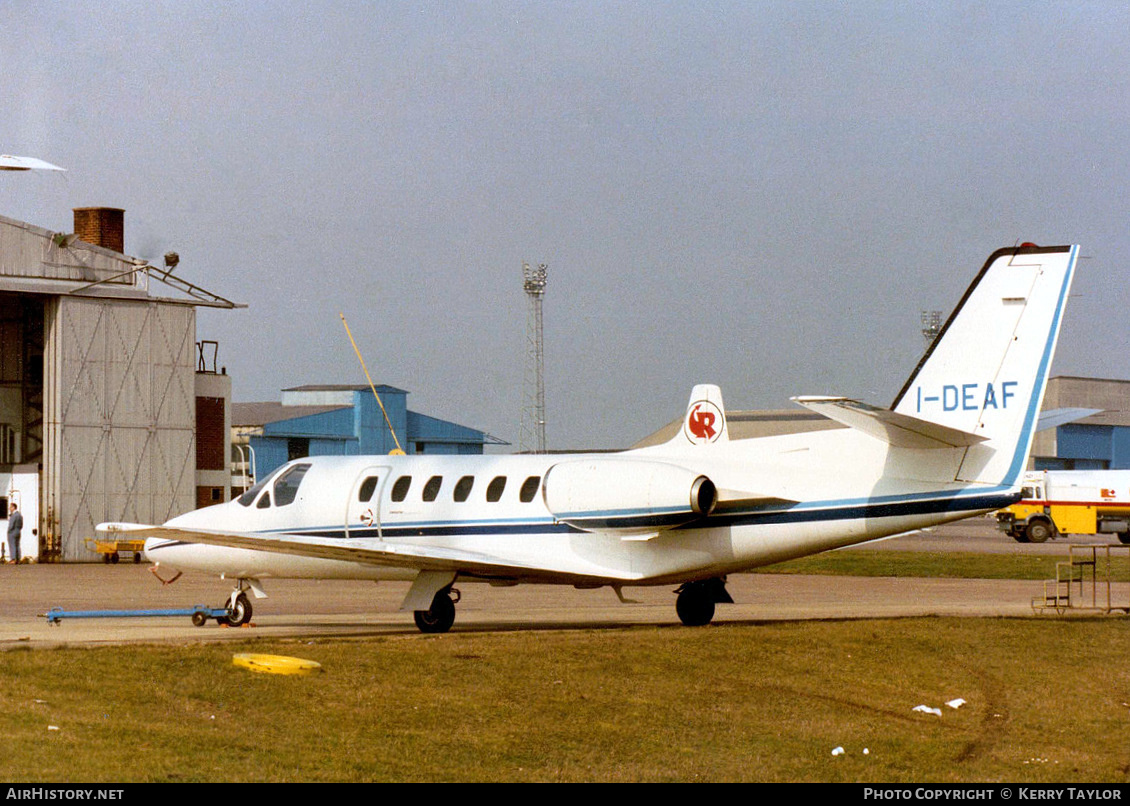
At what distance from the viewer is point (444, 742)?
13.9 metres

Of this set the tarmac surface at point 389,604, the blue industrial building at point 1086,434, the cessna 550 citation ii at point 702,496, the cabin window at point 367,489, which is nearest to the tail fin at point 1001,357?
the cessna 550 citation ii at point 702,496

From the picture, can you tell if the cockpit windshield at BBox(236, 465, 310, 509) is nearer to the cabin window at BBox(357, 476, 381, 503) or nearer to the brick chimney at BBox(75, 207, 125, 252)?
the cabin window at BBox(357, 476, 381, 503)

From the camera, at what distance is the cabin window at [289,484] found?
25.2 m

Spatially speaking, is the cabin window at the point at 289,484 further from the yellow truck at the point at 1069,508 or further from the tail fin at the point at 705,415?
the yellow truck at the point at 1069,508

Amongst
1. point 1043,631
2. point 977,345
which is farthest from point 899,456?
point 1043,631

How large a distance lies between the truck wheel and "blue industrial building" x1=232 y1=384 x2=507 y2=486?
1459 inches

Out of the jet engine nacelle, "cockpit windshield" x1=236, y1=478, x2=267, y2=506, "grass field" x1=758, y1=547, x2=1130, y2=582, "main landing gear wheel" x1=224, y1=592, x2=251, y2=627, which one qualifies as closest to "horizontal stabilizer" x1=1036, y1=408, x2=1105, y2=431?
"grass field" x1=758, y1=547, x2=1130, y2=582

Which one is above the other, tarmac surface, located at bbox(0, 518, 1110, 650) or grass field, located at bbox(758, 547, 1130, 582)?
tarmac surface, located at bbox(0, 518, 1110, 650)

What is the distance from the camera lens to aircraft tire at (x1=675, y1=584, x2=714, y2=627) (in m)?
23.7

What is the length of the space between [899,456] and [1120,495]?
4822 cm

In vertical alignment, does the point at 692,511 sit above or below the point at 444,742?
above

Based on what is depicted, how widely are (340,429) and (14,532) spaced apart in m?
43.3

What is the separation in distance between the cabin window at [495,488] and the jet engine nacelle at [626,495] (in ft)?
3.20
